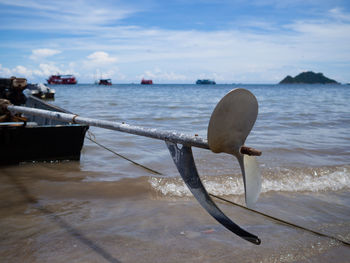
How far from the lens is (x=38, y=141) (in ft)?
18.1

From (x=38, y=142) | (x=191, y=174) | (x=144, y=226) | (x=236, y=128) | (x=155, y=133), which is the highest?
(x=236, y=128)

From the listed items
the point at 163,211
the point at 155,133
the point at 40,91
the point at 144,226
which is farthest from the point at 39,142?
the point at 40,91

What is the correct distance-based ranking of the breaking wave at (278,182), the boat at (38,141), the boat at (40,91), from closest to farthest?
the breaking wave at (278,182) < the boat at (38,141) < the boat at (40,91)

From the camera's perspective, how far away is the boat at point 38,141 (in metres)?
5.26

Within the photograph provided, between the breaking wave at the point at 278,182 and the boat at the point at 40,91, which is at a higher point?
the boat at the point at 40,91

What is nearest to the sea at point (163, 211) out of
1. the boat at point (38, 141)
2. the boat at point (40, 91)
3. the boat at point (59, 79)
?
the boat at point (38, 141)

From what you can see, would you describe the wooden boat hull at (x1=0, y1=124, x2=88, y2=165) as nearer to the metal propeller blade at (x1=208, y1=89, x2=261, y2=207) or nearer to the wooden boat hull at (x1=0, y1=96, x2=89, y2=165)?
the wooden boat hull at (x1=0, y1=96, x2=89, y2=165)

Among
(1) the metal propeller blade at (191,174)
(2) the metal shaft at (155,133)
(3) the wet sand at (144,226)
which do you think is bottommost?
(3) the wet sand at (144,226)

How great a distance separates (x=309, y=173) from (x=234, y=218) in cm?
251

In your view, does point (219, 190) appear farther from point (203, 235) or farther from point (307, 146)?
point (307, 146)

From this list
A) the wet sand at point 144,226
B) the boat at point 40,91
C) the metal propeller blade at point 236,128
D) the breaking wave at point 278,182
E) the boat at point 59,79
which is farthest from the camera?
the boat at point 59,79

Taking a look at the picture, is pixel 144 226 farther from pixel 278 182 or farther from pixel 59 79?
pixel 59 79

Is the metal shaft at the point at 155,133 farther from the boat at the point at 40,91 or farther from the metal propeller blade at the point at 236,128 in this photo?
the boat at the point at 40,91

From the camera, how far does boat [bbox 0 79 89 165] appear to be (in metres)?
5.26
